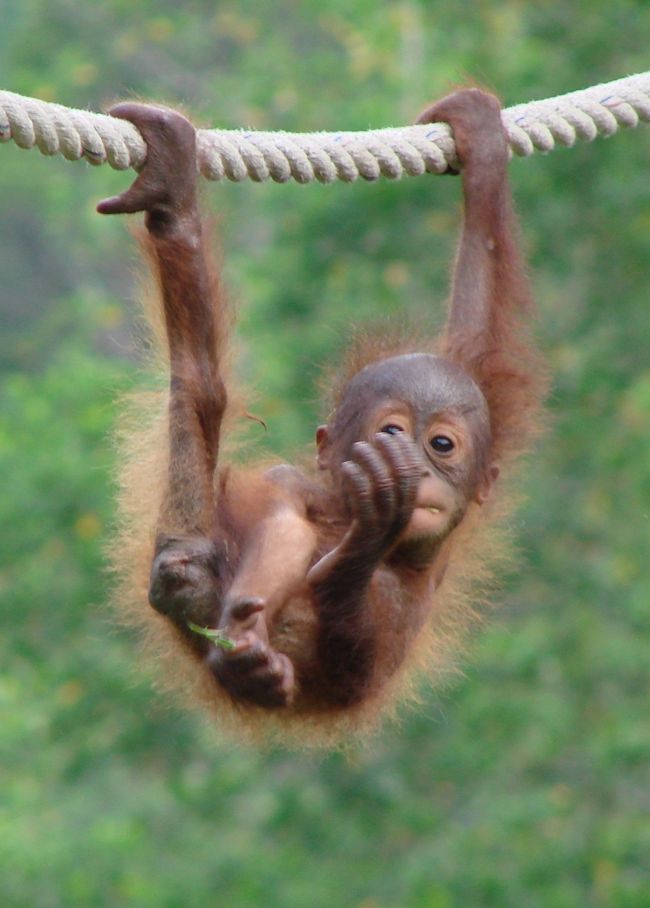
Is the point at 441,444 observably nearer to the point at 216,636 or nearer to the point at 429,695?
the point at 216,636

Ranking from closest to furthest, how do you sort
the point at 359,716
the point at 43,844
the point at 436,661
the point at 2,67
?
the point at 359,716, the point at 436,661, the point at 43,844, the point at 2,67

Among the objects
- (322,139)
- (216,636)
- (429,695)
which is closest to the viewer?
(216,636)

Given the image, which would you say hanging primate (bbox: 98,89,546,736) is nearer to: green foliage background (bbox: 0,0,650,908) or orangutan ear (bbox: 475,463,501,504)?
orangutan ear (bbox: 475,463,501,504)

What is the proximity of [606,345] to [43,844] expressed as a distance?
5.07 metres

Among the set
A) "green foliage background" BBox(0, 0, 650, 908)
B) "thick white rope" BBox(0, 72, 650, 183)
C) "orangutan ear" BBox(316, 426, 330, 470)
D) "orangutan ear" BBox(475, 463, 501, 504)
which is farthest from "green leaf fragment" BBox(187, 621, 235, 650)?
"green foliage background" BBox(0, 0, 650, 908)

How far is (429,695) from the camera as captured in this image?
12.5 meters

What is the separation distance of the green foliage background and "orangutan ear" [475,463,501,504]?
6.19m

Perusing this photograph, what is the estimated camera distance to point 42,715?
12.1 m

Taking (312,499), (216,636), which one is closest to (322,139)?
(312,499)

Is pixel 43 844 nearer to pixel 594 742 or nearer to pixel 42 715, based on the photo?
pixel 42 715

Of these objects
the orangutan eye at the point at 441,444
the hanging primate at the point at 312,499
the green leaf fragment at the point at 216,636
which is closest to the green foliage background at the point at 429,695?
the hanging primate at the point at 312,499

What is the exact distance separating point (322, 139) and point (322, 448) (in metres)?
0.92


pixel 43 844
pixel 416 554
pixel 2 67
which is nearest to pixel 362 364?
pixel 416 554

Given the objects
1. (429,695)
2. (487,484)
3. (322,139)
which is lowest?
(429,695)
